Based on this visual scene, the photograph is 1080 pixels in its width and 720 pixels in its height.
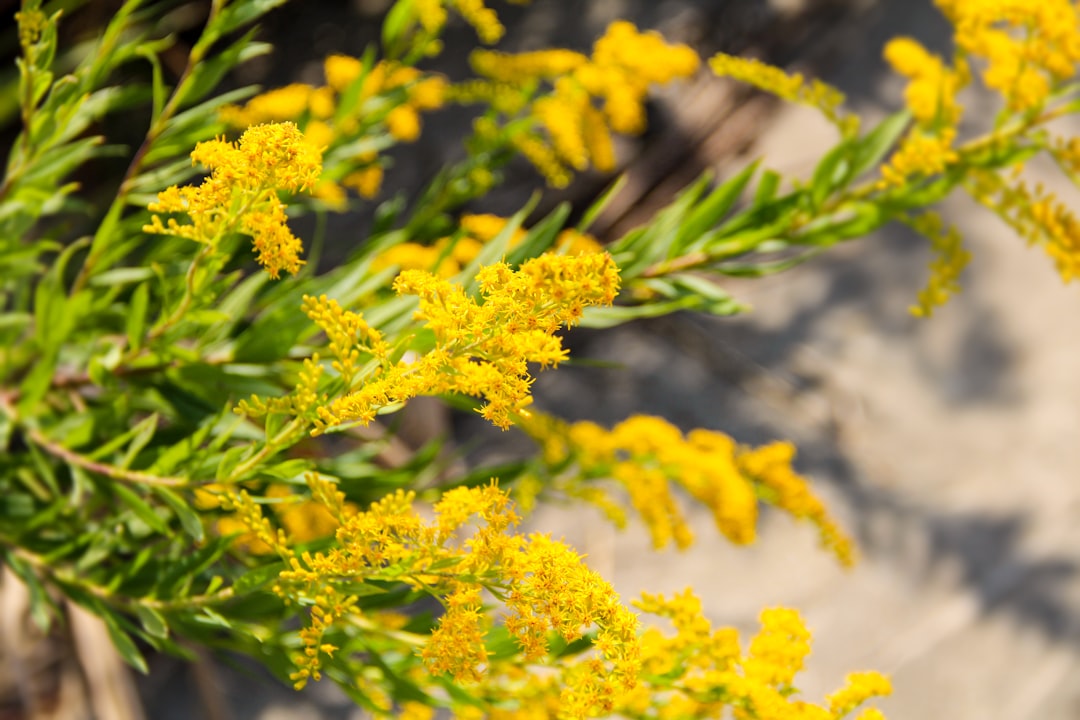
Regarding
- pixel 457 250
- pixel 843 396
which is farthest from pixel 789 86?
pixel 843 396

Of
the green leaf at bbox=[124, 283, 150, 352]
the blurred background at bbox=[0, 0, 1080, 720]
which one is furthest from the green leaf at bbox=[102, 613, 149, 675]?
the blurred background at bbox=[0, 0, 1080, 720]

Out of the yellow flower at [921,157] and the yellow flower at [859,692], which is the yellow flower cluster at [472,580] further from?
the yellow flower at [921,157]

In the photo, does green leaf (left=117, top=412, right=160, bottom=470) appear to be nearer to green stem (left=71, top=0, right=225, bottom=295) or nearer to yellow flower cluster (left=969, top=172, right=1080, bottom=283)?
green stem (left=71, top=0, right=225, bottom=295)

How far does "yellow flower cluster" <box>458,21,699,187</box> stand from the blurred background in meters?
0.67

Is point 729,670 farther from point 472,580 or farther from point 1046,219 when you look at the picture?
point 1046,219

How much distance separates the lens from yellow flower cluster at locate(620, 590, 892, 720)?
58 centimetres

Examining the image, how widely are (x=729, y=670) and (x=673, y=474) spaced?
282 mm

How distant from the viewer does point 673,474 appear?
0.87m

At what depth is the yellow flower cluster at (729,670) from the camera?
1.91 ft

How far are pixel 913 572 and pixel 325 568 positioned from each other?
4.41ft

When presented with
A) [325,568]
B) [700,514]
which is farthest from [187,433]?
[700,514]

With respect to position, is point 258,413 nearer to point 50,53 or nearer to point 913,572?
point 50,53

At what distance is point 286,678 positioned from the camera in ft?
1.98

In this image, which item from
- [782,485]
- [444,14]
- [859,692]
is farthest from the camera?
[782,485]
